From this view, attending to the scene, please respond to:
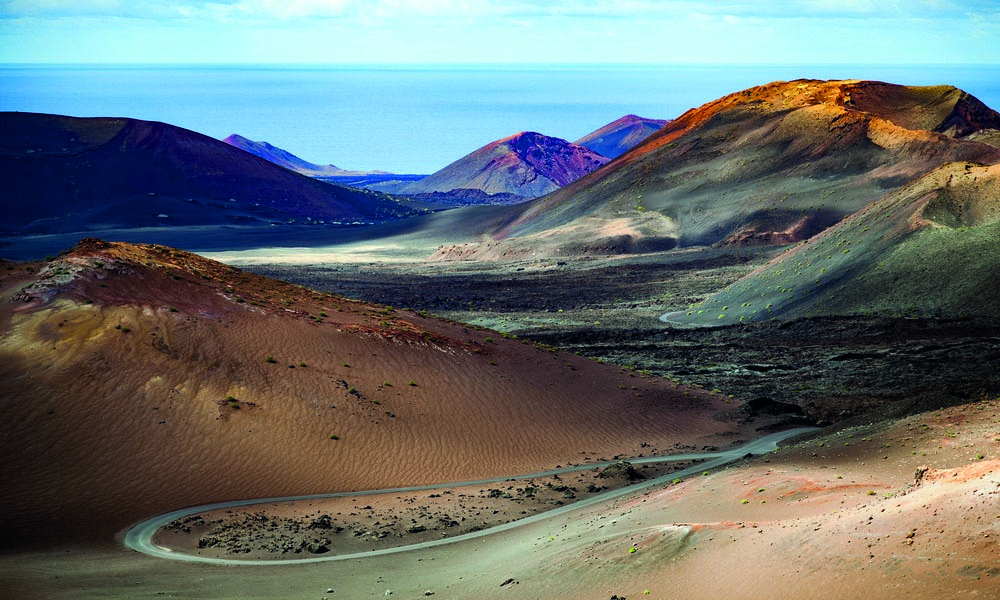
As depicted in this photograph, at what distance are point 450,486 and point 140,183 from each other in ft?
321

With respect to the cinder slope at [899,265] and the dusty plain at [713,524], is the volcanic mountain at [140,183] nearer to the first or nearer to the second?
the cinder slope at [899,265]

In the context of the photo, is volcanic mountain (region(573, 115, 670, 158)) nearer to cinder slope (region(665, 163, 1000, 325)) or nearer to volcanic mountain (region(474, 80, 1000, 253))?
volcanic mountain (region(474, 80, 1000, 253))

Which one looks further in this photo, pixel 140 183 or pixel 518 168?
pixel 518 168

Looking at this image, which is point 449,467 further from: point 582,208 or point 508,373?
point 582,208

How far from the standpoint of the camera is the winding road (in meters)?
16.8

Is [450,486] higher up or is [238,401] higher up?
[238,401]

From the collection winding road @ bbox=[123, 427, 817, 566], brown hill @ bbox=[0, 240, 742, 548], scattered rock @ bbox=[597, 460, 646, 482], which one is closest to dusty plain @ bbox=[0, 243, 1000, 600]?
winding road @ bbox=[123, 427, 817, 566]

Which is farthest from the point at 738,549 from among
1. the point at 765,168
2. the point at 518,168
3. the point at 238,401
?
the point at 518,168

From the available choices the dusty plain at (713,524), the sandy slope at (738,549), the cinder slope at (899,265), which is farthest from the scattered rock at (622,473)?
the cinder slope at (899,265)

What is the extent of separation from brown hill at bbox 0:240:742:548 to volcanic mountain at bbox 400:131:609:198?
4863 inches

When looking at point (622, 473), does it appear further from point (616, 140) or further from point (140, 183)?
point (616, 140)

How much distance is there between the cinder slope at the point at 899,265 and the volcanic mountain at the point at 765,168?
66.3 feet

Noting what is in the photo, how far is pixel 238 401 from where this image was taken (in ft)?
74.9

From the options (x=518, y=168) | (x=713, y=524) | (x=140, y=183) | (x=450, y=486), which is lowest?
(x=450, y=486)
